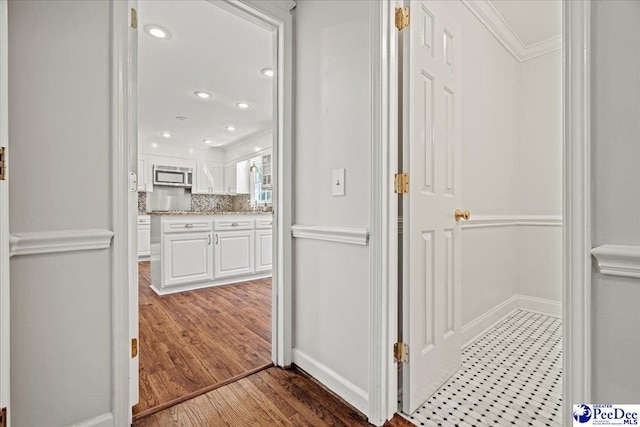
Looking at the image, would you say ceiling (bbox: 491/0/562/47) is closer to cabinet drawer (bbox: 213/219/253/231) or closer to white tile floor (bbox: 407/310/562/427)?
white tile floor (bbox: 407/310/562/427)

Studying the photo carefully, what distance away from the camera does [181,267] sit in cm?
364

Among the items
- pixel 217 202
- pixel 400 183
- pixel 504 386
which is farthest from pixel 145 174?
pixel 504 386

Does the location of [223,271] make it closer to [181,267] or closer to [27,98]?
[181,267]

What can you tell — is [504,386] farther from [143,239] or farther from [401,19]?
[143,239]

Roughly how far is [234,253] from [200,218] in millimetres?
674

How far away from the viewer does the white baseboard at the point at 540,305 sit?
269 cm

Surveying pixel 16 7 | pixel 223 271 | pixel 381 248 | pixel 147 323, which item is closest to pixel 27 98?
pixel 16 7

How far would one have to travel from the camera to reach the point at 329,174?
162 cm

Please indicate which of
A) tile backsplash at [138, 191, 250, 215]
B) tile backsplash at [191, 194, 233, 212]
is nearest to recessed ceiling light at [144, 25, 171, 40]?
tile backsplash at [138, 191, 250, 215]

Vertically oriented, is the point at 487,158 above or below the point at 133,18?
below

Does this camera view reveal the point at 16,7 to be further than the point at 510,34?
No

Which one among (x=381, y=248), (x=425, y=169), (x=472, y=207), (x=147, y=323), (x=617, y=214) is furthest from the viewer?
(x=147, y=323)

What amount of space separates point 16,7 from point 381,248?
63.5 inches

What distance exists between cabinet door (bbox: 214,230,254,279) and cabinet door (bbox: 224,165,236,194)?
3.34m
